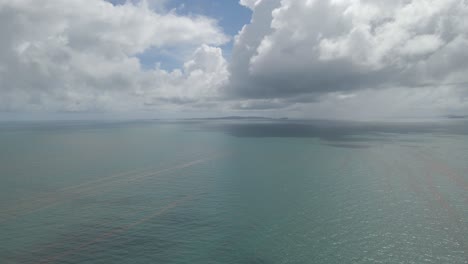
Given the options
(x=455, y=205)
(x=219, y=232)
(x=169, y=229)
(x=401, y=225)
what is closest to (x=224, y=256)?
(x=219, y=232)

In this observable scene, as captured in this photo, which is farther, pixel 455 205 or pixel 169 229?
pixel 455 205

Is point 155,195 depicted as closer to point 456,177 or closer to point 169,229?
point 169,229

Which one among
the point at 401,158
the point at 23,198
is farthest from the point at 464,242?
the point at 23,198

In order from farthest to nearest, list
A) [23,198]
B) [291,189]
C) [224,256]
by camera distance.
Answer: [291,189]
[23,198]
[224,256]

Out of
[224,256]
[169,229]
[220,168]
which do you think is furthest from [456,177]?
[169,229]

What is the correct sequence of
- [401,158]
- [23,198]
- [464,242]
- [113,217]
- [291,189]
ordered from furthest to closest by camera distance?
[401,158], [291,189], [23,198], [113,217], [464,242]

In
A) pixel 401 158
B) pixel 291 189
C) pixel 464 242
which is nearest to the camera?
pixel 464 242

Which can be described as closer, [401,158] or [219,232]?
[219,232]

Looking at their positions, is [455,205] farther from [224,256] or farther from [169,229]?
[169,229]

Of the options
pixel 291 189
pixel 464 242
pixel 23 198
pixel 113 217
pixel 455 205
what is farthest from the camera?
pixel 291 189
